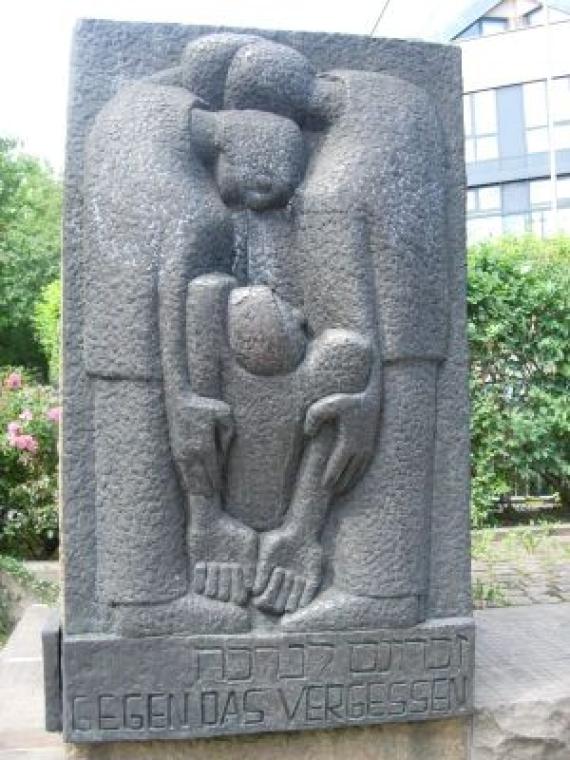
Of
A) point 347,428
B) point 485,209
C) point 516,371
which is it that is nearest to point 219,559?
point 347,428

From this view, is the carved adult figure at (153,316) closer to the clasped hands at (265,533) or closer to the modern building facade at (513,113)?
the clasped hands at (265,533)

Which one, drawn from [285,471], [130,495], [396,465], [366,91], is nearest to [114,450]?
[130,495]

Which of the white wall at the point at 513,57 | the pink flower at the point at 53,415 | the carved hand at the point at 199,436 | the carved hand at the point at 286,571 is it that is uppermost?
the white wall at the point at 513,57

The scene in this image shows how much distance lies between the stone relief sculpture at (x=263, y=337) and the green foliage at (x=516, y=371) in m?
4.99

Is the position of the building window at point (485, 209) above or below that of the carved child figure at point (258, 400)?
above

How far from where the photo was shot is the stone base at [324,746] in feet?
7.09

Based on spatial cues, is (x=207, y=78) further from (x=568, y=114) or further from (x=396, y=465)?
(x=568, y=114)

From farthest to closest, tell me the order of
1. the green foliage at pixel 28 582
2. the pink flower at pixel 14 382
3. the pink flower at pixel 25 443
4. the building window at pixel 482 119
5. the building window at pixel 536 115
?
the building window at pixel 482 119, the building window at pixel 536 115, the pink flower at pixel 14 382, the pink flower at pixel 25 443, the green foliage at pixel 28 582

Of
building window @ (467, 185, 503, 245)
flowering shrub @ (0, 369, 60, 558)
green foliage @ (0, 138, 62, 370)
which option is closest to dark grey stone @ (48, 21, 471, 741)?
flowering shrub @ (0, 369, 60, 558)

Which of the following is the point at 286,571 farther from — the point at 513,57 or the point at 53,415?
the point at 513,57

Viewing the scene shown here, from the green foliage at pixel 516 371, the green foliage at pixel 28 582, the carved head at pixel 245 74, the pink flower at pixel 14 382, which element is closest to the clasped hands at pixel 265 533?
the carved head at pixel 245 74

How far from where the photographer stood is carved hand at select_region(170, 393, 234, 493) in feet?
6.85

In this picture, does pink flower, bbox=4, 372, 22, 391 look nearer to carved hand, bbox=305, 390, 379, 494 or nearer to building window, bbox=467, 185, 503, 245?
carved hand, bbox=305, 390, 379, 494

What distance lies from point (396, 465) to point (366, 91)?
3.09ft
